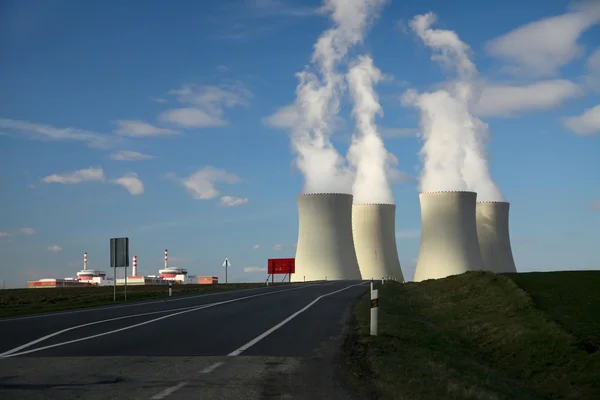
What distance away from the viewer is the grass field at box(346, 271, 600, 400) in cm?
997

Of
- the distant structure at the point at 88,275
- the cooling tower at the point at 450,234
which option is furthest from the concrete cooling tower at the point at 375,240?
the distant structure at the point at 88,275

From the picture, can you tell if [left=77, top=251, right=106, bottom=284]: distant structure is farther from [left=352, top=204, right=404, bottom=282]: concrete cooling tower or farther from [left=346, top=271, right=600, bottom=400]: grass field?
[left=346, top=271, right=600, bottom=400]: grass field

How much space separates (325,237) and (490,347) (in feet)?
141

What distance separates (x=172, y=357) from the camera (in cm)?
1152

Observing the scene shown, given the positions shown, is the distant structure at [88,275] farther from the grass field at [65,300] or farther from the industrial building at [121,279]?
the grass field at [65,300]

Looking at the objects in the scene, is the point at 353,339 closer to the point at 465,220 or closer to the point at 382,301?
the point at 382,301

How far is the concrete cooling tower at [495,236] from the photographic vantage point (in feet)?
215

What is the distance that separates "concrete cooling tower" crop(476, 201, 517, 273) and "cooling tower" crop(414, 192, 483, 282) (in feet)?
22.4

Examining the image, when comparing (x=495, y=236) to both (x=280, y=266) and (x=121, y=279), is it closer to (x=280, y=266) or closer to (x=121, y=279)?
(x=280, y=266)

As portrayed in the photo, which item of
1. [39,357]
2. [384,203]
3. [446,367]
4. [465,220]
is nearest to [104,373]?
[39,357]

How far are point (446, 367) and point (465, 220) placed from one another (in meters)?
47.3

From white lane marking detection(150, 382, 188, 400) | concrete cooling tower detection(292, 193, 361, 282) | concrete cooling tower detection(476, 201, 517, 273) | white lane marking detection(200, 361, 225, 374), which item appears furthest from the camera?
concrete cooling tower detection(476, 201, 517, 273)

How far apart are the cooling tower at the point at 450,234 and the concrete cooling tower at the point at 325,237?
21.5ft

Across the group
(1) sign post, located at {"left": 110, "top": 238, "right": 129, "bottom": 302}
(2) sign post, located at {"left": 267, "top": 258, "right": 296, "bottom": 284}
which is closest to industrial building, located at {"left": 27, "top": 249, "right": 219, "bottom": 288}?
(2) sign post, located at {"left": 267, "top": 258, "right": 296, "bottom": 284}
